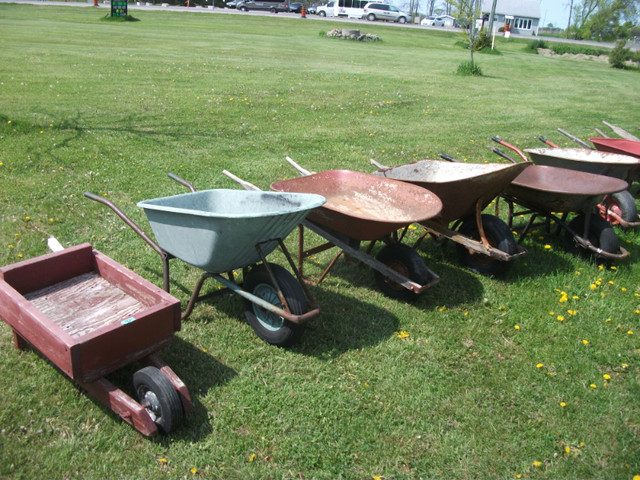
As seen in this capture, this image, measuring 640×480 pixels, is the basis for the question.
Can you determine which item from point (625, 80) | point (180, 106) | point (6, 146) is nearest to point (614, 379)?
point (6, 146)

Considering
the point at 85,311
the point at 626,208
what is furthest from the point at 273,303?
the point at 626,208

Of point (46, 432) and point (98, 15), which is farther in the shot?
point (98, 15)

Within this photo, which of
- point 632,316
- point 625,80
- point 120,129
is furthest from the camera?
point 625,80

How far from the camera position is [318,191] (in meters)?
4.91

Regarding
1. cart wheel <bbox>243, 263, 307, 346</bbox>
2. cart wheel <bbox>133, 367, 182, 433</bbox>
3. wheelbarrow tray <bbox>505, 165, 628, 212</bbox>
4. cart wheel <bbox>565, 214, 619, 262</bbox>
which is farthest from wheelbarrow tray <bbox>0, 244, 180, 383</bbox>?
cart wheel <bbox>565, 214, 619, 262</bbox>

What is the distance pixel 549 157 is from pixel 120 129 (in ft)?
20.7

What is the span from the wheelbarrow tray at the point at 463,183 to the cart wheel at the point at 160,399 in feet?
8.82

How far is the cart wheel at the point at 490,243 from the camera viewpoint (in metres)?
4.80

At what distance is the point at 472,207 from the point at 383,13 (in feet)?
151

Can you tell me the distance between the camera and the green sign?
2778 cm

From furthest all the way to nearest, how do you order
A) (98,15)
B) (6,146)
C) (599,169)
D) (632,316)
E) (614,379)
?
(98,15) → (6,146) → (599,169) → (632,316) → (614,379)

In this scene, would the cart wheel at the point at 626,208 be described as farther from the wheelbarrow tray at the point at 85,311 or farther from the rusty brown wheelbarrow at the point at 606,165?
the wheelbarrow tray at the point at 85,311

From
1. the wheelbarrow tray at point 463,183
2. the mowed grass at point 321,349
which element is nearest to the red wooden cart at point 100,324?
the mowed grass at point 321,349

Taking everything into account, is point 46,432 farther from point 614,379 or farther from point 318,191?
point 614,379
